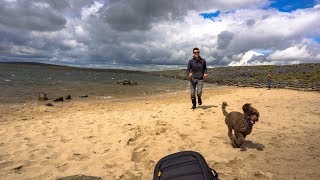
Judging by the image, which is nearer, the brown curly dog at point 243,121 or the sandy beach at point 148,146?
the sandy beach at point 148,146

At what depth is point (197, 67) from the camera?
11555mm

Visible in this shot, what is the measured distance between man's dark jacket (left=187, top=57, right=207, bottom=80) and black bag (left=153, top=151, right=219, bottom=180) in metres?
7.26

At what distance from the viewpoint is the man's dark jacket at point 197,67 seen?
11.5m

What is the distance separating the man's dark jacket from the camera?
11.5 m

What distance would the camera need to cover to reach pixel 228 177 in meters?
5.16

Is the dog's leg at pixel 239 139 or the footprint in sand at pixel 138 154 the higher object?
the dog's leg at pixel 239 139

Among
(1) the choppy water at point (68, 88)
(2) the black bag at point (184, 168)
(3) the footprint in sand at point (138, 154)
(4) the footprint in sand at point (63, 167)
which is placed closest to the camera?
(2) the black bag at point (184, 168)

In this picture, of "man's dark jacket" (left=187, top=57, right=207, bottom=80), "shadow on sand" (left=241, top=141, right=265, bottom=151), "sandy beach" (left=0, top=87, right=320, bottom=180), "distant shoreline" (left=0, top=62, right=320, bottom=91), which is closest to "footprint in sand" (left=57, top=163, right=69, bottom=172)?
"sandy beach" (left=0, top=87, right=320, bottom=180)

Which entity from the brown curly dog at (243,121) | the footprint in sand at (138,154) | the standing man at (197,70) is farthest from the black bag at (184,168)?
the standing man at (197,70)

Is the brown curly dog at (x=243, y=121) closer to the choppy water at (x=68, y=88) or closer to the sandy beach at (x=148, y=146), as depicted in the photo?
the sandy beach at (x=148, y=146)

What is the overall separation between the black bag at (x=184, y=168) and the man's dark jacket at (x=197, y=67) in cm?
726

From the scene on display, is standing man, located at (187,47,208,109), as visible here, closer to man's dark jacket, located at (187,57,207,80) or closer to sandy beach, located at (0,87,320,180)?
man's dark jacket, located at (187,57,207,80)

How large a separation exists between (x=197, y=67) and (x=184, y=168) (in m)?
7.68

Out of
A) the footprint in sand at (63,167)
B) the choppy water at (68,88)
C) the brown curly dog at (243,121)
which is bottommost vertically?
the choppy water at (68,88)
